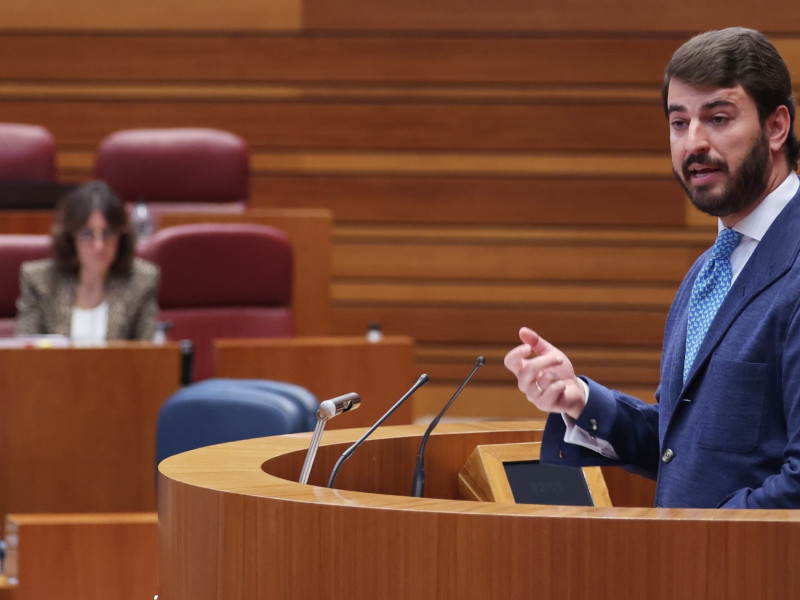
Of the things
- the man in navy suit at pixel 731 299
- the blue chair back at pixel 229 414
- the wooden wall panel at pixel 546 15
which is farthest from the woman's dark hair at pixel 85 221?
the man in navy suit at pixel 731 299

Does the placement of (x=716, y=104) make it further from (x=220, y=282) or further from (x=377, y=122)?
(x=377, y=122)

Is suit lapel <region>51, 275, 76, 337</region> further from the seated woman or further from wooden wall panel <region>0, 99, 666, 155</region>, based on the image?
wooden wall panel <region>0, 99, 666, 155</region>

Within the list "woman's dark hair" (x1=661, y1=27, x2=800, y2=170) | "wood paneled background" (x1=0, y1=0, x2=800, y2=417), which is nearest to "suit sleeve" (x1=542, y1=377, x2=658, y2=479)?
"woman's dark hair" (x1=661, y1=27, x2=800, y2=170)

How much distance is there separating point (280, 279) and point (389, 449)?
1651 mm

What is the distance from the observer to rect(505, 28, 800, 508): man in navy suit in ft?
2.90

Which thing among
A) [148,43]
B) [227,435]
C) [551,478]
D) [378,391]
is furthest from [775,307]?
[148,43]

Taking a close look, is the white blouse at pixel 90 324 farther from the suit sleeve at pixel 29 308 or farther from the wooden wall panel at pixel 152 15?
the wooden wall panel at pixel 152 15

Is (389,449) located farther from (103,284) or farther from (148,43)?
(148,43)

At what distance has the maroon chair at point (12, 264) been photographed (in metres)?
2.57

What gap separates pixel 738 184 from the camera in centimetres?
91

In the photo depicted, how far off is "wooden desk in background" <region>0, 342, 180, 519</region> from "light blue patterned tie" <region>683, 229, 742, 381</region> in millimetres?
1161

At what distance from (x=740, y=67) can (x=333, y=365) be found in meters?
1.51

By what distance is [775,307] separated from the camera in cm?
88

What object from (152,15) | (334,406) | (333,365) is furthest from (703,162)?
(152,15)
